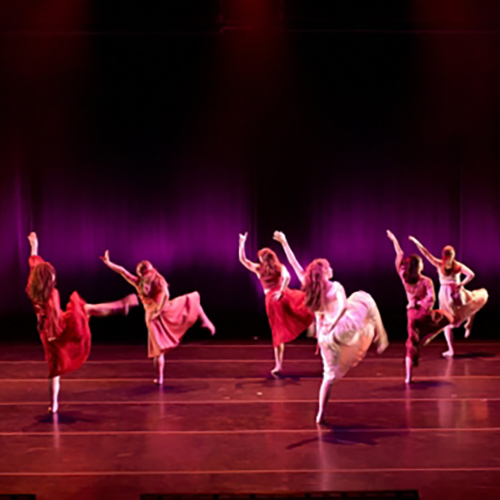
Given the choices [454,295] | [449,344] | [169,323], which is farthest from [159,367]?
[449,344]

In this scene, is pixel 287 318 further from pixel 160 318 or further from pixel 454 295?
pixel 454 295

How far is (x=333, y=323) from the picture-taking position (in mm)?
6262

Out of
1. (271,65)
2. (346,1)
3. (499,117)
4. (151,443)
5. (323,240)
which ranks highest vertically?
(346,1)

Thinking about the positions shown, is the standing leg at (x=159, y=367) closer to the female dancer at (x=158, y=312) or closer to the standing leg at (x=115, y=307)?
the female dancer at (x=158, y=312)

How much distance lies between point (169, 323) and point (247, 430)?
1881 mm

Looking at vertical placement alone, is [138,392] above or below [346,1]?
below

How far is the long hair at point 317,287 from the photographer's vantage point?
6262 mm

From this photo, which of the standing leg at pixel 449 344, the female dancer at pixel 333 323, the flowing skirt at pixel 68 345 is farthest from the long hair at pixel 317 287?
the standing leg at pixel 449 344

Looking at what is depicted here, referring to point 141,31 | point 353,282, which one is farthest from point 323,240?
point 141,31

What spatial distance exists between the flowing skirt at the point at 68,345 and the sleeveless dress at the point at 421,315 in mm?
3012

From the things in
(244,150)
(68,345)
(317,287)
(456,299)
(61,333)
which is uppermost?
(244,150)

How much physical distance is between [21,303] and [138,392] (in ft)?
12.1

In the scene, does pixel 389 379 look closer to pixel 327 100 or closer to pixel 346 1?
pixel 327 100

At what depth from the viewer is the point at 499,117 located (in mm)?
10781
